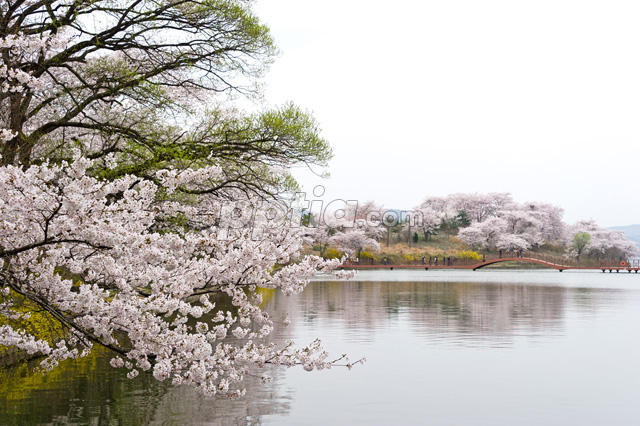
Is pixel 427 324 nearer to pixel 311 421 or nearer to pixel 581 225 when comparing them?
pixel 311 421

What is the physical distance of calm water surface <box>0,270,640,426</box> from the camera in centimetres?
1087

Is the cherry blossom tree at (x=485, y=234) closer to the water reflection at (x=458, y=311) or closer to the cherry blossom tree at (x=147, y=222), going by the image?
the water reflection at (x=458, y=311)

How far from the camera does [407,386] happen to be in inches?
531

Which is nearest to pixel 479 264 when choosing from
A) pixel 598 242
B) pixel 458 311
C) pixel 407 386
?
pixel 598 242

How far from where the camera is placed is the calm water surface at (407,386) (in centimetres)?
→ 1087

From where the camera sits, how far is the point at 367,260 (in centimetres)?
8256

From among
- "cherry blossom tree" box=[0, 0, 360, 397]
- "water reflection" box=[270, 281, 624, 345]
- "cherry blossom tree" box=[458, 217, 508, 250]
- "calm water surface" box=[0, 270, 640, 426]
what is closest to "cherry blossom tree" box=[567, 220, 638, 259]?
"cherry blossom tree" box=[458, 217, 508, 250]

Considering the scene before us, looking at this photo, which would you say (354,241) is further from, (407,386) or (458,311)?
(407,386)

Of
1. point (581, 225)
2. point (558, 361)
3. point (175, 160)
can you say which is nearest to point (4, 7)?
point (175, 160)

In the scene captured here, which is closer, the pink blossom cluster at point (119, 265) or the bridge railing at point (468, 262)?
the pink blossom cluster at point (119, 265)

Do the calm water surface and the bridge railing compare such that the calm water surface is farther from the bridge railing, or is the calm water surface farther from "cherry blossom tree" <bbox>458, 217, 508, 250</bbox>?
"cherry blossom tree" <bbox>458, 217, 508, 250</bbox>

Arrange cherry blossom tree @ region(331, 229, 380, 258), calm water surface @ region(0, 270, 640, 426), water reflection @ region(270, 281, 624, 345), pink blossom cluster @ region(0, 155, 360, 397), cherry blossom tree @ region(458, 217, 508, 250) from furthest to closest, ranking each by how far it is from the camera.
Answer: cherry blossom tree @ region(458, 217, 508, 250)
cherry blossom tree @ region(331, 229, 380, 258)
water reflection @ region(270, 281, 624, 345)
calm water surface @ region(0, 270, 640, 426)
pink blossom cluster @ region(0, 155, 360, 397)

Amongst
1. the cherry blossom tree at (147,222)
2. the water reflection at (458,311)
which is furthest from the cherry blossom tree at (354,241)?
the cherry blossom tree at (147,222)

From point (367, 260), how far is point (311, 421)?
72193 mm
